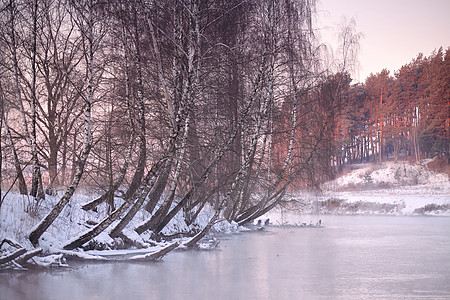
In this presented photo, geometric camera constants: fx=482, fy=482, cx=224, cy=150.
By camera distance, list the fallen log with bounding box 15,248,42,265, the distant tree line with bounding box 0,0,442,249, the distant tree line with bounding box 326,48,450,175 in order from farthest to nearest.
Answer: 1. the distant tree line with bounding box 326,48,450,175
2. the distant tree line with bounding box 0,0,442,249
3. the fallen log with bounding box 15,248,42,265

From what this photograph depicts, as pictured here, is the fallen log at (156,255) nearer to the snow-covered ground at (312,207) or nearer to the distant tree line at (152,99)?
the snow-covered ground at (312,207)

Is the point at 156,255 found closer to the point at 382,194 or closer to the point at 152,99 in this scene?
the point at 152,99

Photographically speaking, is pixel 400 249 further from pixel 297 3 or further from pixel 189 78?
pixel 297 3

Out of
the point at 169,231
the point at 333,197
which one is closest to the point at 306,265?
the point at 169,231

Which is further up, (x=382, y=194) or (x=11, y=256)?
(x=382, y=194)

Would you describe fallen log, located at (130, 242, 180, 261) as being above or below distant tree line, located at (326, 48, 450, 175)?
below

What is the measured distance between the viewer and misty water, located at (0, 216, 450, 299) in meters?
6.30

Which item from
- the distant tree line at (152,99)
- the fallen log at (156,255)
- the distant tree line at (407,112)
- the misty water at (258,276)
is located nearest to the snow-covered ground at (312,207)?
the distant tree line at (152,99)

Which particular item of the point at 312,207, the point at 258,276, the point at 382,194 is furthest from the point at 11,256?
the point at 382,194

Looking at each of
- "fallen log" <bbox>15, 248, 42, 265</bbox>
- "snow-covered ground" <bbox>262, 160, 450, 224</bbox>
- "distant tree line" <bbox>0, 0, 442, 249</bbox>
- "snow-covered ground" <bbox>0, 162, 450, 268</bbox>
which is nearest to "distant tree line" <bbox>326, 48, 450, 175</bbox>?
"snow-covered ground" <bbox>262, 160, 450, 224</bbox>

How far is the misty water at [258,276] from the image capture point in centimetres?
630

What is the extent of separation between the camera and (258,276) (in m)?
7.75

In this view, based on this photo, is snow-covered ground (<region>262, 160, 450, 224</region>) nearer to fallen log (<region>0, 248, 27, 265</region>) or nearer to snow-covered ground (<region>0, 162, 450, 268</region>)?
snow-covered ground (<region>0, 162, 450, 268</region>)

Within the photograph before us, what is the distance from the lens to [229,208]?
53.9 ft
